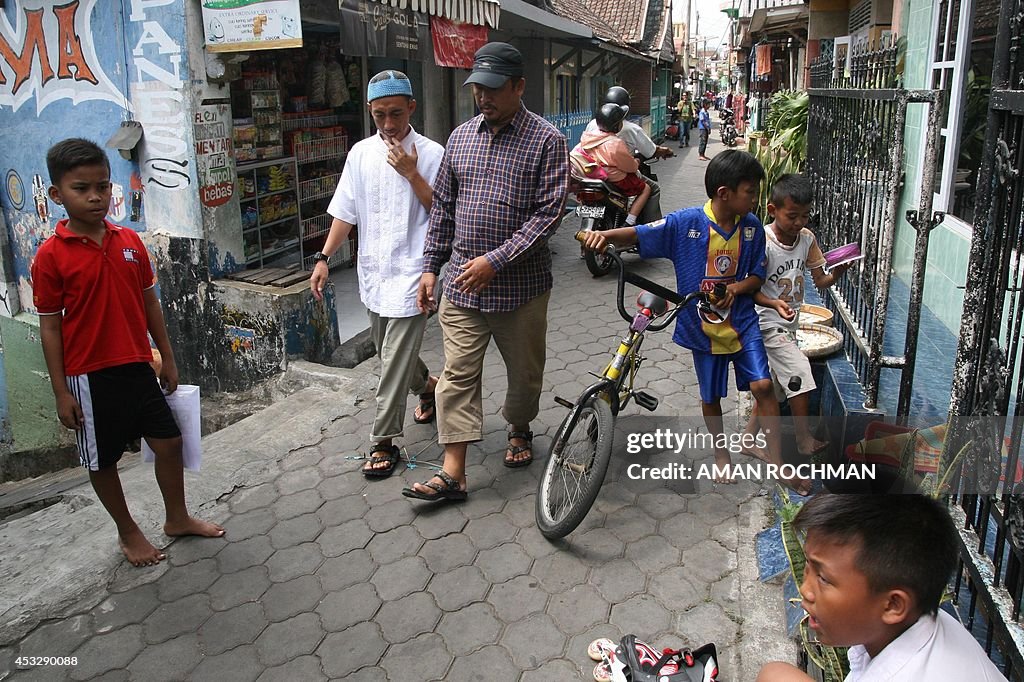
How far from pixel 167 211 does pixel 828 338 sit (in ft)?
14.0

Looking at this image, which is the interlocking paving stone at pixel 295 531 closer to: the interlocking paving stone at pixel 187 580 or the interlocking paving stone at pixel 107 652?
the interlocking paving stone at pixel 187 580

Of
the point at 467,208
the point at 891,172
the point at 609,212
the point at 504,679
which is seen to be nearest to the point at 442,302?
the point at 467,208

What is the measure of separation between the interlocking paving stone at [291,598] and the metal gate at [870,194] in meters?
2.53

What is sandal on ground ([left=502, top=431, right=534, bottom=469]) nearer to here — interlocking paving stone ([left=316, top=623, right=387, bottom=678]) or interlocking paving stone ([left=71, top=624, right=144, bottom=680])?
interlocking paving stone ([left=316, top=623, right=387, bottom=678])

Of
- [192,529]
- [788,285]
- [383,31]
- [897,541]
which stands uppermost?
[383,31]

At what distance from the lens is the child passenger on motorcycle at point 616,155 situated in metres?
7.33

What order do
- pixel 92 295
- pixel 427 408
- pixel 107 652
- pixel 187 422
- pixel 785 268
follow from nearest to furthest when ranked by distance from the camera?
1. pixel 107 652
2. pixel 92 295
3. pixel 187 422
4. pixel 785 268
5. pixel 427 408

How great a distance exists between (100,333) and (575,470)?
197 centimetres

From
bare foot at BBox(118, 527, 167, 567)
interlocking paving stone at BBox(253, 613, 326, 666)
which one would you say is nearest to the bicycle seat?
interlocking paving stone at BBox(253, 613, 326, 666)

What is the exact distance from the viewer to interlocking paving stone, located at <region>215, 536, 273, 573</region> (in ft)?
→ 10.4

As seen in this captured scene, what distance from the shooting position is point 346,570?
311cm

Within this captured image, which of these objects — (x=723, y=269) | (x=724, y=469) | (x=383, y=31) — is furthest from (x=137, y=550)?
(x=383, y=31)
